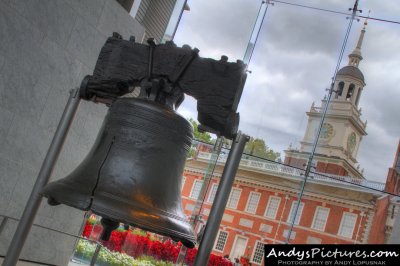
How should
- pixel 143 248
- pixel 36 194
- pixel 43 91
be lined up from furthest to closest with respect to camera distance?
pixel 143 248, pixel 43 91, pixel 36 194

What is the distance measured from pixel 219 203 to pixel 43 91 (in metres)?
1.53

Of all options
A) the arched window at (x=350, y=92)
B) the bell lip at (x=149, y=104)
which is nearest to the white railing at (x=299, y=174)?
the arched window at (x=350, y=92)

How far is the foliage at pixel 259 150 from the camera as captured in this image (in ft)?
23.0

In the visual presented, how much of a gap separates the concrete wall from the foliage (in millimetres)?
4180

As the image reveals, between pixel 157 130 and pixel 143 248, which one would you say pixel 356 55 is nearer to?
pixel 143 248

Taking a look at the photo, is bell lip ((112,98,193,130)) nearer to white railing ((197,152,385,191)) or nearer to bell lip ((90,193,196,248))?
bell lip ((90,193,196,248))

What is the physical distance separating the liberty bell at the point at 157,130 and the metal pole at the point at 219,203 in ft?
0.28

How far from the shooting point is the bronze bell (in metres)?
1.28

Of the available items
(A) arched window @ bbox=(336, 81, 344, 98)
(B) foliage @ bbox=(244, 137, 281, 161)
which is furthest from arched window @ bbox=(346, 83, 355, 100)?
(B) foliage @ bbox=(244, 137, 281, 161)

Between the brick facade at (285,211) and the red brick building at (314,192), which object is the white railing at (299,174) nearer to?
the red brick building at (314,192)

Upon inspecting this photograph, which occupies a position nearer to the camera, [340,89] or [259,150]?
[340,89]

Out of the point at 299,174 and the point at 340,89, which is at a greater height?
the point at 340,89

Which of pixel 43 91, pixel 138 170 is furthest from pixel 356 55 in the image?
pixel 138 170

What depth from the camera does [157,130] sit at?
1.41 m
